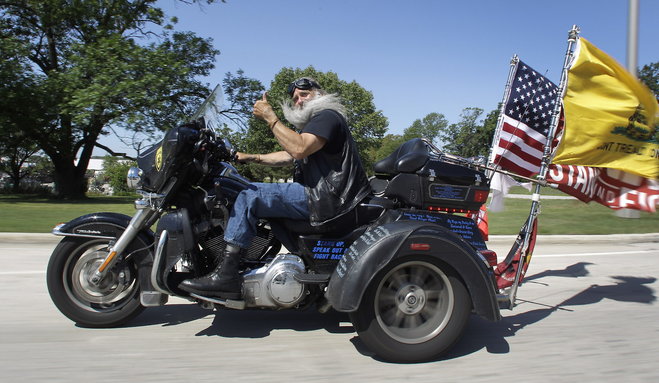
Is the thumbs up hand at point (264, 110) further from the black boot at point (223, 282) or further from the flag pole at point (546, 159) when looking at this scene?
the flag pole at point (546, 159)

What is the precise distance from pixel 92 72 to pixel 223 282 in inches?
620

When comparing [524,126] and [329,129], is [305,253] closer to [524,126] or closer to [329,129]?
[329,129]

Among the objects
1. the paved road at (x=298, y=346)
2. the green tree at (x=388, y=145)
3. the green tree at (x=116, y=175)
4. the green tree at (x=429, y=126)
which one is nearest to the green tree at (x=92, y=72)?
the paved road at (x=298, y=346)

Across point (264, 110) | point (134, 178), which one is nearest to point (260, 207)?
point (264, 110)

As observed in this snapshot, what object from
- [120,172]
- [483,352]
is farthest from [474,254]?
[120,172]

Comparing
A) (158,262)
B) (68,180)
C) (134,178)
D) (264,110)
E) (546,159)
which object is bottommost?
(68,180)

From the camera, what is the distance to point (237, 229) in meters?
3.14

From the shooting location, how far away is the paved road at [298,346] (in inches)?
108

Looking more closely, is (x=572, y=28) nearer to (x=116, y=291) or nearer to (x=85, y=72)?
(x=116, y=291)

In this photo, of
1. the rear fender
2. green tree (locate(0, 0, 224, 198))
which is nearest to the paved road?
the rear fender

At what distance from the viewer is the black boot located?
312cm

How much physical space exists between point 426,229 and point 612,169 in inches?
79.1

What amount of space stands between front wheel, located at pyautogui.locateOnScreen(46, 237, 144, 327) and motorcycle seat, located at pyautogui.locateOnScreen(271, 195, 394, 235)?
1234 millimetres

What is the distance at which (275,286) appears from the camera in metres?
3.11
